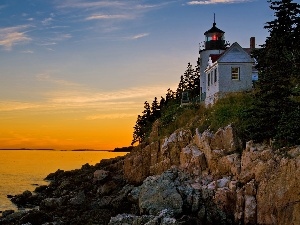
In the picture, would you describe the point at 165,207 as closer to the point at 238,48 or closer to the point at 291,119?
the point at 291,119

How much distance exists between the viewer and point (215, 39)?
4662 centimetres

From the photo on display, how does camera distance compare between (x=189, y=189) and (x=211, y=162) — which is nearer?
(x=189, y=189)

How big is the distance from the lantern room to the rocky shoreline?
49.8 feet

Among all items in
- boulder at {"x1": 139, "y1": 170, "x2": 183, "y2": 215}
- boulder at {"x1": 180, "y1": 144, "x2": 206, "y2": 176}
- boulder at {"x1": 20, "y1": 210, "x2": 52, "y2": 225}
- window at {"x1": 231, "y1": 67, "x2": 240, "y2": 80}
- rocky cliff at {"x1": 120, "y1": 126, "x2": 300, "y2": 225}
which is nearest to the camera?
rocky cliff at {"x1": 120, "y1": 126, "x2": 300, "y2": 225}

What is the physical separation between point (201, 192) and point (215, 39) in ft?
80.8

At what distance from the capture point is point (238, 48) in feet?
126

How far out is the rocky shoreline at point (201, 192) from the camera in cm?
2173

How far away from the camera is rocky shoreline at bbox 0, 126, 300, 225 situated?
21.7 meters

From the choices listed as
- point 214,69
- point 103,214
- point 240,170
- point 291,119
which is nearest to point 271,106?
point 291,119

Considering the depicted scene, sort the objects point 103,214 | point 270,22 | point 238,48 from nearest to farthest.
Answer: point 103,214 < point 270,22 < point 238,48

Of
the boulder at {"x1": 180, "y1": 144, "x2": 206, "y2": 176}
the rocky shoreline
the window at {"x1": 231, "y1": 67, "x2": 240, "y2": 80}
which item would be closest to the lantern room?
the window at {"x1": 231, "y1": 67, "x2": 240, "y2": 80}

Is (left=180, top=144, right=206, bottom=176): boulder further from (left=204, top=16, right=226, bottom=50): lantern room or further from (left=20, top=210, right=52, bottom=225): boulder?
(left=204, top=16, right=226, bottom=50): lantern room

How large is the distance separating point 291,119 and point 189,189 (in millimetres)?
6977

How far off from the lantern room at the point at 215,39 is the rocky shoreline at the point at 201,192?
1518cm
